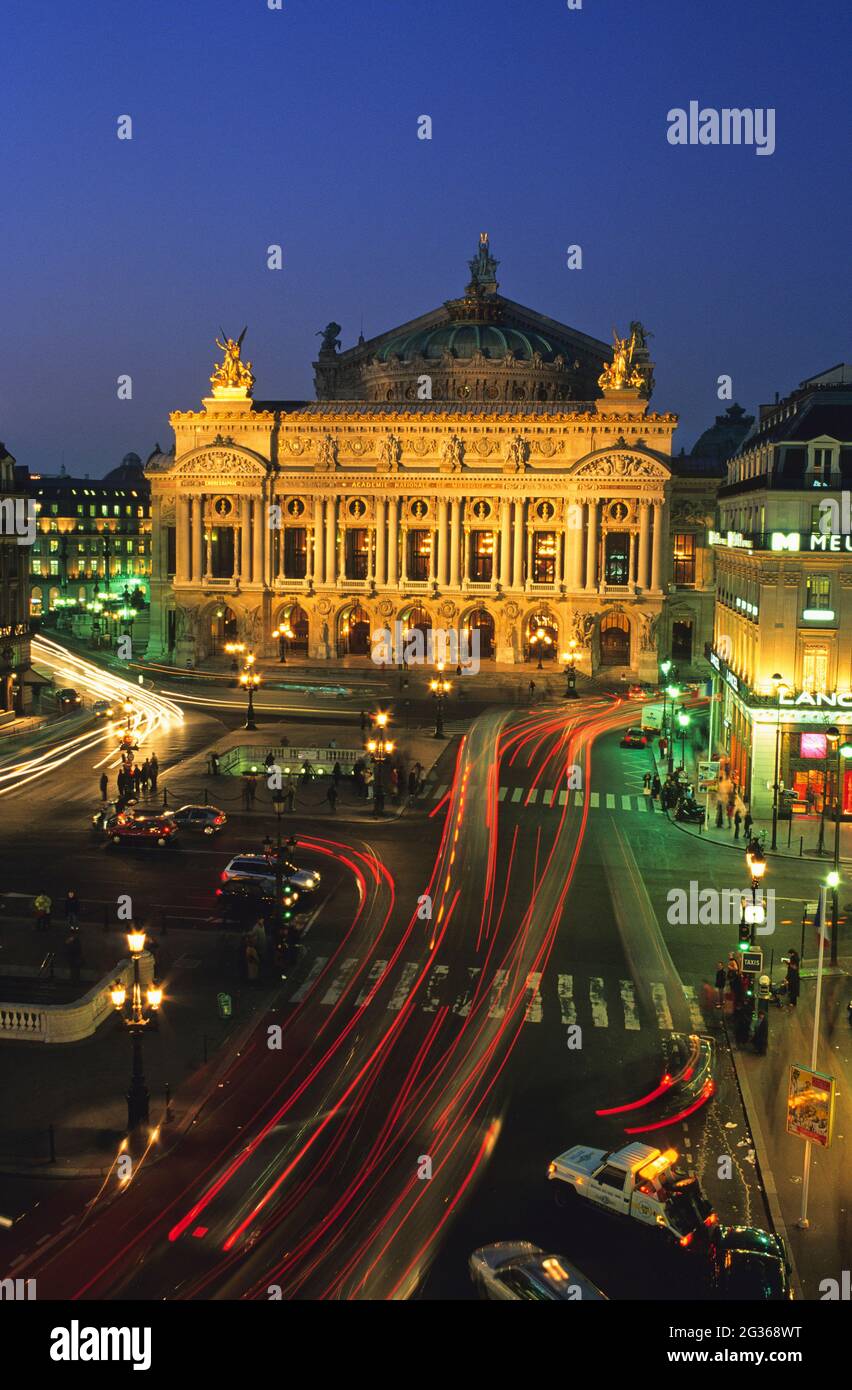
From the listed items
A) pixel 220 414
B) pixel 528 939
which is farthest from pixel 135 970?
pixel 220 414

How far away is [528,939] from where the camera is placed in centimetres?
3825

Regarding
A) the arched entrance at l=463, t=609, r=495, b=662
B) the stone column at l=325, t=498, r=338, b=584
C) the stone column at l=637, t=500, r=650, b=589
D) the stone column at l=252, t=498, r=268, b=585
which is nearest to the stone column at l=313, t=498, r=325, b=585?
the stone column at l=325, t=498, r=338, b=584

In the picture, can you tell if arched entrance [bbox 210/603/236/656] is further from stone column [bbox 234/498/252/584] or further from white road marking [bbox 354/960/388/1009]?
white road marking [bbox 354/960/388/1009]

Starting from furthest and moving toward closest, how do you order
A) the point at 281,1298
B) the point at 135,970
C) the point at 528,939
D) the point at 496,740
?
the point at 496,740 → the point at 528,939 → the point at 135,970 → the point at 281,1298

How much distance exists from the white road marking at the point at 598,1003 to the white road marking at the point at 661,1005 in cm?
127

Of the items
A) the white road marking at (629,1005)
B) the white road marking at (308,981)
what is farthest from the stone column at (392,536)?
the white road marking at (629,1005)

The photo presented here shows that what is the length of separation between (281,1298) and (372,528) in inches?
3605

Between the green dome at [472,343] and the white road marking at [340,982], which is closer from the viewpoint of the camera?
the white road marking at [340,982]

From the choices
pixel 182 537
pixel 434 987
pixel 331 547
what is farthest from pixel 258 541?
pixel 434 987

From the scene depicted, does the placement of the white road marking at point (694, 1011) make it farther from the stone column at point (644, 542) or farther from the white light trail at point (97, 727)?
the stone column at point (644, 542)

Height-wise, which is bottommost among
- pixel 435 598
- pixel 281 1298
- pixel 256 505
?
pixel 281 1298

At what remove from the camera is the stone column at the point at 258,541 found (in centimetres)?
10875

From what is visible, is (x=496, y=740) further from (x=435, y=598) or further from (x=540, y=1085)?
(x=540, y=1085)

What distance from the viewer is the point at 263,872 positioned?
135 ft
